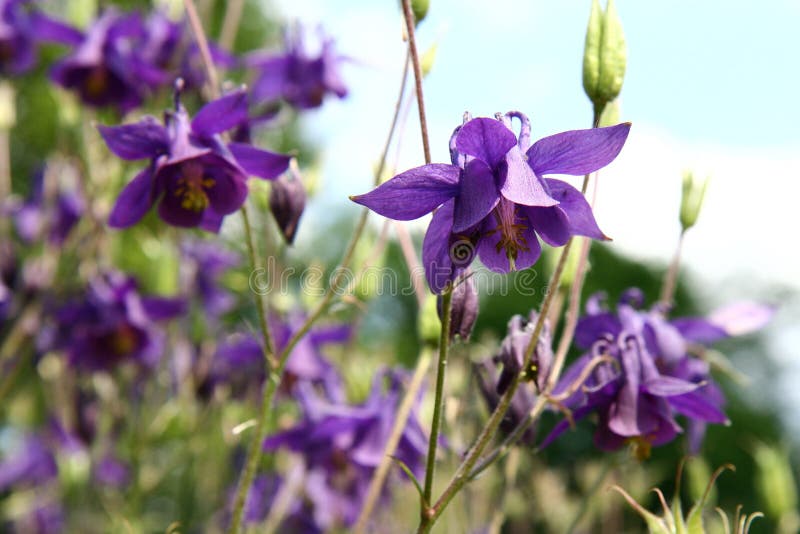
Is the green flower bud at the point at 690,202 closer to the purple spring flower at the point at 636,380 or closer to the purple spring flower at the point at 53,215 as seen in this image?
the purple spring flower at the point at 636,380

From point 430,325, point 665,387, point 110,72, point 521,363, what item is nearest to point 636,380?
point 665,387

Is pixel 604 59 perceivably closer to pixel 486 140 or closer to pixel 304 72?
pixel 486 140

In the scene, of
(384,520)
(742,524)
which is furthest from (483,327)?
(742,524)

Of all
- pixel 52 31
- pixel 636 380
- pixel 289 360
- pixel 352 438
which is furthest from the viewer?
pixel 52 31

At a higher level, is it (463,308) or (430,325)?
(463,308)

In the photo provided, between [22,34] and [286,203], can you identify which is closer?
[286,203]

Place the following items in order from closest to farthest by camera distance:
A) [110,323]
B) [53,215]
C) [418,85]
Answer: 1. [418,85]
2. [110,323]
3. [53,215]

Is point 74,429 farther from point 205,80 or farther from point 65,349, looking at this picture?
point 205,80

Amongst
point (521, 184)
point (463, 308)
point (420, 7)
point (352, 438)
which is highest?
point (420, 7)
